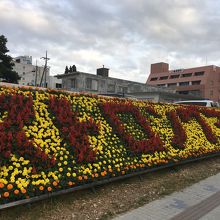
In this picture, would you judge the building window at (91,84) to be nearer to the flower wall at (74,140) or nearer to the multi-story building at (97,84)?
the multi-story building at (97,84)

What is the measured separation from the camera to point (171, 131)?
830cm

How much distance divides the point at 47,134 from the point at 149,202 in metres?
2.19

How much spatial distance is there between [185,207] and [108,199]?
4.42ft

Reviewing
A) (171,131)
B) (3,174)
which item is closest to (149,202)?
(3,174)

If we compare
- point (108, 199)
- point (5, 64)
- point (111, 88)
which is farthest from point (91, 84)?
point (108, 199)

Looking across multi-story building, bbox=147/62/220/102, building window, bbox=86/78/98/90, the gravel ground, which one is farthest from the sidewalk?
multi-story building, bbox=147/62/220/102

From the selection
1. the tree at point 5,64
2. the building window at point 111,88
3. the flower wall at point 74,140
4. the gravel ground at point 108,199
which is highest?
the tree at point 5,64

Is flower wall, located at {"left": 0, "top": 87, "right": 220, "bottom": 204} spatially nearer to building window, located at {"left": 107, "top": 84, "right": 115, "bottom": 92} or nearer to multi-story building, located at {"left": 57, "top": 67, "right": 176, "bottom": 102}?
multi-story building, located at {"left": 57, "top": 67, "right": 176, "bottom": 102}

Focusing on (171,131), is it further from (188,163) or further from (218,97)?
(218,97)

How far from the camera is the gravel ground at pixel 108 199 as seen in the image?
418 cm

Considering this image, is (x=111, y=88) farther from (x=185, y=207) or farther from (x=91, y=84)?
(x=185, y=207)

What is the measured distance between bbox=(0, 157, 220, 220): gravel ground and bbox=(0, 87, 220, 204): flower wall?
265 mm

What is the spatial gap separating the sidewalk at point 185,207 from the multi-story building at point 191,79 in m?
68.4

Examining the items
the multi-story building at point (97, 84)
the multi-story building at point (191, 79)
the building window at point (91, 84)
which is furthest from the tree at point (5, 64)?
the multi-story building at point (191, 79)
